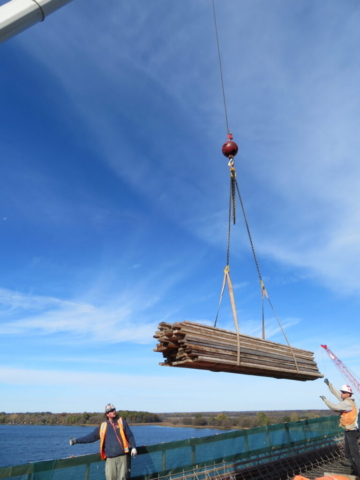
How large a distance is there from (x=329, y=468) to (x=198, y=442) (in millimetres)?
4721

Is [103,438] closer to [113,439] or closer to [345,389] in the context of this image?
[113,439]

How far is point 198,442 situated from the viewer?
334 inches

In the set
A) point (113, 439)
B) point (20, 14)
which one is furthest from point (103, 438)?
point (20, 14)

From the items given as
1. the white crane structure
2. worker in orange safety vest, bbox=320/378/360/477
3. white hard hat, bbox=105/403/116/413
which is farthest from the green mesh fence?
the white crane structure

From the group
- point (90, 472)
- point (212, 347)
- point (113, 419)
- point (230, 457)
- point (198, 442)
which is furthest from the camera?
point (230, 457)

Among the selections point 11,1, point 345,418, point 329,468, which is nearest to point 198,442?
point 345,418

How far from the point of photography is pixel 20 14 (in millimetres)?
6703

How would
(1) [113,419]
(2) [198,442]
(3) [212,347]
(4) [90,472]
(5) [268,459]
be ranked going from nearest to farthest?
(4) [90,472]
(1) [113,419]
(3) [212,347]
(2) [198,442]
(5) [268,459]

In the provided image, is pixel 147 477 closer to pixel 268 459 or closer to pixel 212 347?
pixel 212 347

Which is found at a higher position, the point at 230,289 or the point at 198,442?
the point at 230,289

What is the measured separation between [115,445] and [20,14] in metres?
8.82

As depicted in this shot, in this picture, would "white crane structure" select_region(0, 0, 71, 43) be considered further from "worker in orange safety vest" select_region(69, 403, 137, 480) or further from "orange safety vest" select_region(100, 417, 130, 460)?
"orange safety vest" select_region(100, 417, 130, 460)

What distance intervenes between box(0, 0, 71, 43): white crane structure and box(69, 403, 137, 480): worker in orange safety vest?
26.2 feet

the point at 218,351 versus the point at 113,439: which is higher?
the point at 218,351
